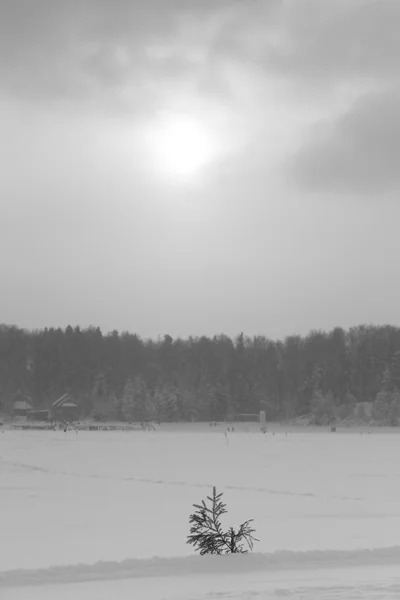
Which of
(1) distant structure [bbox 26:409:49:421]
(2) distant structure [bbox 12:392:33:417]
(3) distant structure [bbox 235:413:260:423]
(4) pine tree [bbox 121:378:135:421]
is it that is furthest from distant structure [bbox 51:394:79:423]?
(3) distant structure [bbox 235:413:260:423]

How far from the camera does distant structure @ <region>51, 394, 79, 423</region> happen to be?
420 ft

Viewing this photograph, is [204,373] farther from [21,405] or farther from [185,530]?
[185,530]

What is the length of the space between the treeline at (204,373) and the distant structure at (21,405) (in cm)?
83

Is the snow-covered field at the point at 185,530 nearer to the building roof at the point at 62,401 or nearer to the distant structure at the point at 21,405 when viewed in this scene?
the building roof at the point at 62,401

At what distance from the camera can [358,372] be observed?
122 m

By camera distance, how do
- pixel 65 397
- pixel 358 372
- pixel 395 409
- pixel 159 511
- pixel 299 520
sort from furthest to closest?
pixel 65 397
pixel 358 372
pixel 395 409
pixel 159 511
pixel 299 520

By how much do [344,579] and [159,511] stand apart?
9.14 metres

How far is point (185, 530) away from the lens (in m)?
16.0

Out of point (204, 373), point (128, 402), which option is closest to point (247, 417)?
point (204, 373)

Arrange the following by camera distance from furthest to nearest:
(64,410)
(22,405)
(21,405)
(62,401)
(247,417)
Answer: (22,405) → (21,405) → (62,401) → (64,410) → (247,417)

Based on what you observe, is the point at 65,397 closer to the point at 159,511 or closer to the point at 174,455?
the point at 174,455

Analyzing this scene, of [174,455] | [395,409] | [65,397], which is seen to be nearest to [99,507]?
[174,455]

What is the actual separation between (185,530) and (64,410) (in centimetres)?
11471

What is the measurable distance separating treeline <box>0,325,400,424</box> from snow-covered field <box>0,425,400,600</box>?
275ft
